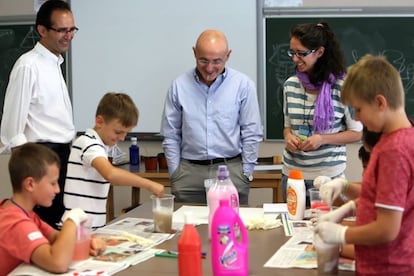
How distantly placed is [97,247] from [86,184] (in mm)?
585

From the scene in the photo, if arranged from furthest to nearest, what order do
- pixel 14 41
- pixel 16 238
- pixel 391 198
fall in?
pixel 14 41 < pixel 16 238 < pixel 391 198

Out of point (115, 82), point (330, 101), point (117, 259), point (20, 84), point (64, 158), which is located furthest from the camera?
point (115, 82)

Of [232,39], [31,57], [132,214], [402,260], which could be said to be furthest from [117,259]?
→ [232,39]

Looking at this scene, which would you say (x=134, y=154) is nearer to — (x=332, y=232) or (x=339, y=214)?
(x=339, y=214)

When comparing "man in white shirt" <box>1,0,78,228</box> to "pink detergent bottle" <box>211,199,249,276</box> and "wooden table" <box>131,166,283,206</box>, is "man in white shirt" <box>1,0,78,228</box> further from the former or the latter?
"pink detergent bottle" <box>211,199,249,276</box>

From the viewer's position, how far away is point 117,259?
198cm

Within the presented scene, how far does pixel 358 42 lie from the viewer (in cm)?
452

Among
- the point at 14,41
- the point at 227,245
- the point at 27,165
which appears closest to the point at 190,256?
the point at 227,245

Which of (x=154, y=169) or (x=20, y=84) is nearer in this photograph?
(x=20, y=84)

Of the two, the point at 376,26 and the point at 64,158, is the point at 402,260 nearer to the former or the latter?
the point at 64,158

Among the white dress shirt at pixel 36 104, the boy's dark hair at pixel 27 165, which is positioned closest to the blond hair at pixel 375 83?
the boy's dark hair at pixel 27 165

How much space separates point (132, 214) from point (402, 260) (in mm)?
1388

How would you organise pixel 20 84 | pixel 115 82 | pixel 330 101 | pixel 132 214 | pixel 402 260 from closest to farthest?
pixel 402 260 → pixel 132 214 → pixel 330 101 → pixel 20 84 → pixel 115 82

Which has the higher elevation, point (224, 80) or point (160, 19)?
point (160, 19)
